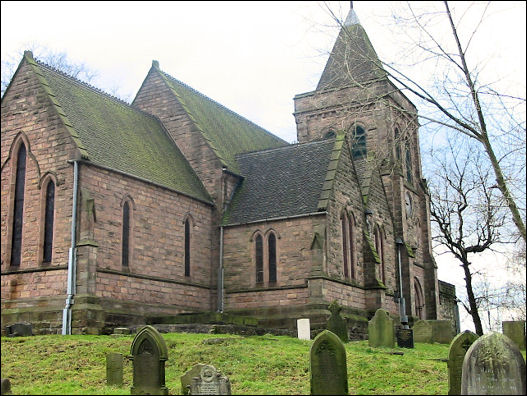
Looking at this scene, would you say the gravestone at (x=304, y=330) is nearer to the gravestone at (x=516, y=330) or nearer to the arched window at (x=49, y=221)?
the gravestone at (x=516, y=330)

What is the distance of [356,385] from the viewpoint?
1523 centimetres

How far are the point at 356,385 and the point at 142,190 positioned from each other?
1432 cm

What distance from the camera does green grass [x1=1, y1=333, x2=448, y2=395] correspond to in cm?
1480

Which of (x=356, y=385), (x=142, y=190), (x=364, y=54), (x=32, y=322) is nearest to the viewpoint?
(x=356, y=385)

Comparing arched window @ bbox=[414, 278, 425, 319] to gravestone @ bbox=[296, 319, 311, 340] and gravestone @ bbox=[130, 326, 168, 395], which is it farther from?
gravestone @ bbox=[130, 326, 168, 395]

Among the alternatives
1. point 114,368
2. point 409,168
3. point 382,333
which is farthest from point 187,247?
point 409,168

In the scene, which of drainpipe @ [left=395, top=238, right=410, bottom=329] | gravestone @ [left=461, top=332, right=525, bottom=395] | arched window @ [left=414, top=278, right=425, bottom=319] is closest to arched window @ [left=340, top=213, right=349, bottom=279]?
drainpipe @ [left=395, top=238, right=410, bottom=329]

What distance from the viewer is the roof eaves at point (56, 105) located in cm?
2461

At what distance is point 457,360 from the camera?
45.0 feet

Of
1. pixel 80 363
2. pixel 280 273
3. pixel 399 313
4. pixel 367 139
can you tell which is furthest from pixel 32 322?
pixel 367 139

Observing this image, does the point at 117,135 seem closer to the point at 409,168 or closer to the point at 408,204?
the point at 408,204

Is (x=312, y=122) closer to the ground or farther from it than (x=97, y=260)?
farther from it

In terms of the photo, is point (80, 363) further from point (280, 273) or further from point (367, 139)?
point (367, 139)

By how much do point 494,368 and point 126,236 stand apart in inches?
662
